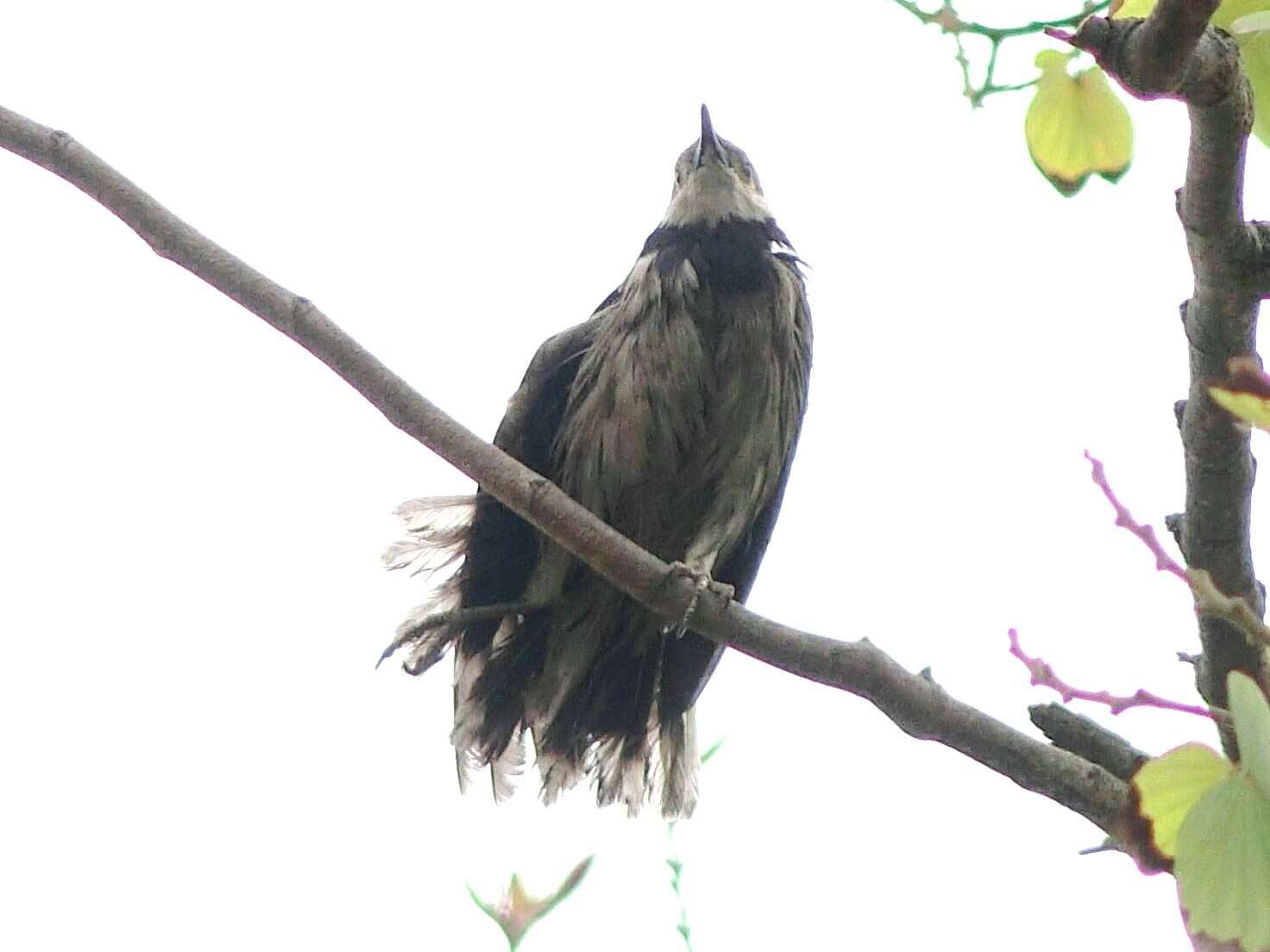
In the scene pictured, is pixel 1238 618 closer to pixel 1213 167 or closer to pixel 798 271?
pixel 1213 167

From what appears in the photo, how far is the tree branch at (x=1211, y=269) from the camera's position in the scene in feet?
4.92

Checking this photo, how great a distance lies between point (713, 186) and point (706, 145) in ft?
0.77

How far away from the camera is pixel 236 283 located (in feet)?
8.36

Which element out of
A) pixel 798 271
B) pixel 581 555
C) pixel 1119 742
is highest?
pixel 798 271

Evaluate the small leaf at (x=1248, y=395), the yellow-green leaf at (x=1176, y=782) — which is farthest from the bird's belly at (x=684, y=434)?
the small leaf at (x=1248, y=395)

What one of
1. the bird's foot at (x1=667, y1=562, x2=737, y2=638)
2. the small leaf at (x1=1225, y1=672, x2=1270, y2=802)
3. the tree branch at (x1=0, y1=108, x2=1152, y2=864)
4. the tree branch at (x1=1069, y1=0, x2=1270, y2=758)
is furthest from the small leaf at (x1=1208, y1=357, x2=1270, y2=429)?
the bird's foot at (x1=667, y1=562, x2=737, y2=638)

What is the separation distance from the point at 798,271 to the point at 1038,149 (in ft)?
8.77

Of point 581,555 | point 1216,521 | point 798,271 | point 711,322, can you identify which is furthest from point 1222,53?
point 798,271

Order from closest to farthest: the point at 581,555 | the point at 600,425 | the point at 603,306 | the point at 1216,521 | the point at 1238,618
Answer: the point at 1238,618 → the point at 1216,521 → the point at 581,555 → the point at 600,425 → the point at 603,306

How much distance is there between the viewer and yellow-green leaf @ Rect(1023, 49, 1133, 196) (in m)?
1.50

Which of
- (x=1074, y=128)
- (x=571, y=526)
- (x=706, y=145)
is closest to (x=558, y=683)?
(x=571, y=526)

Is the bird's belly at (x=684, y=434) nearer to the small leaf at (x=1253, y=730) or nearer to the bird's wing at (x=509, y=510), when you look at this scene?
the bird's wing at (x=509, y=510)

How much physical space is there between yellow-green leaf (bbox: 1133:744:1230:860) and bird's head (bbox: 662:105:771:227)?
129 inches

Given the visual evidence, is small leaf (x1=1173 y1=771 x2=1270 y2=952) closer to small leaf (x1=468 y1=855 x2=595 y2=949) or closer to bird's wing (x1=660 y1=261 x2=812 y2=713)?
small leaf (x1=468 y1=855 x2=595 y2=949)
